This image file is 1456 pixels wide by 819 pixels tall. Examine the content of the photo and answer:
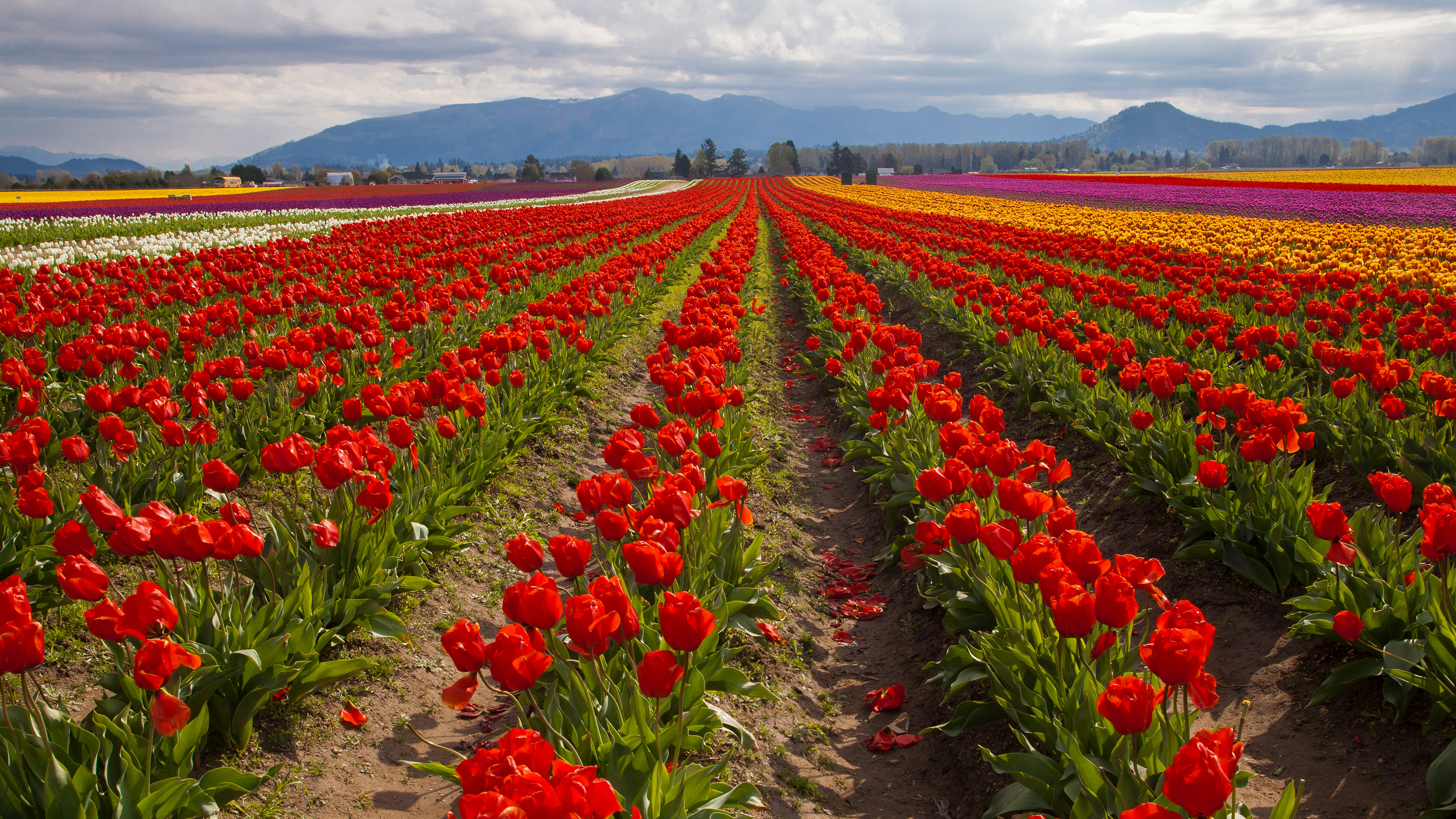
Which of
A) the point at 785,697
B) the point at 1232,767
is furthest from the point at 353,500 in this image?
the point at 1232,767

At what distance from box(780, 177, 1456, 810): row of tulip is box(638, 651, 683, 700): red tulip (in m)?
2.54

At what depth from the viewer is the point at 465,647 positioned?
2.45m

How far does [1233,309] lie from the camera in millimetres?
11109

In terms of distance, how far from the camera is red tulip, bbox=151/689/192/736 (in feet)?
8.56

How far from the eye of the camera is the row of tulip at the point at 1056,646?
2.31 metres

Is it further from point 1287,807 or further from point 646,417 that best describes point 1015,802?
point 646,417

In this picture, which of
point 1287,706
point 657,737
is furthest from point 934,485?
point 1287,706

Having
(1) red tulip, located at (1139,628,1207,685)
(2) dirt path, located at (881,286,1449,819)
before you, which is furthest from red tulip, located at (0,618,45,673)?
(2) dirt path, located at (881,286,1449,819)

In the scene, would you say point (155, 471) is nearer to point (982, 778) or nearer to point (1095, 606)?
point (982, 778)

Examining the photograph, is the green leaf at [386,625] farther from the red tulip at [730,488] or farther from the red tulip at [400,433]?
the red tulip at [730,488]

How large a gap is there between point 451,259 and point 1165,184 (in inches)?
2150

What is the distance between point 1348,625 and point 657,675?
2.65 meters

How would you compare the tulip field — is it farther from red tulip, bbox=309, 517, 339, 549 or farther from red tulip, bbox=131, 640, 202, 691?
red tulip, bbox=309, 517, 339, 549

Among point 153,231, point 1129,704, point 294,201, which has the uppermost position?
point 294,201
